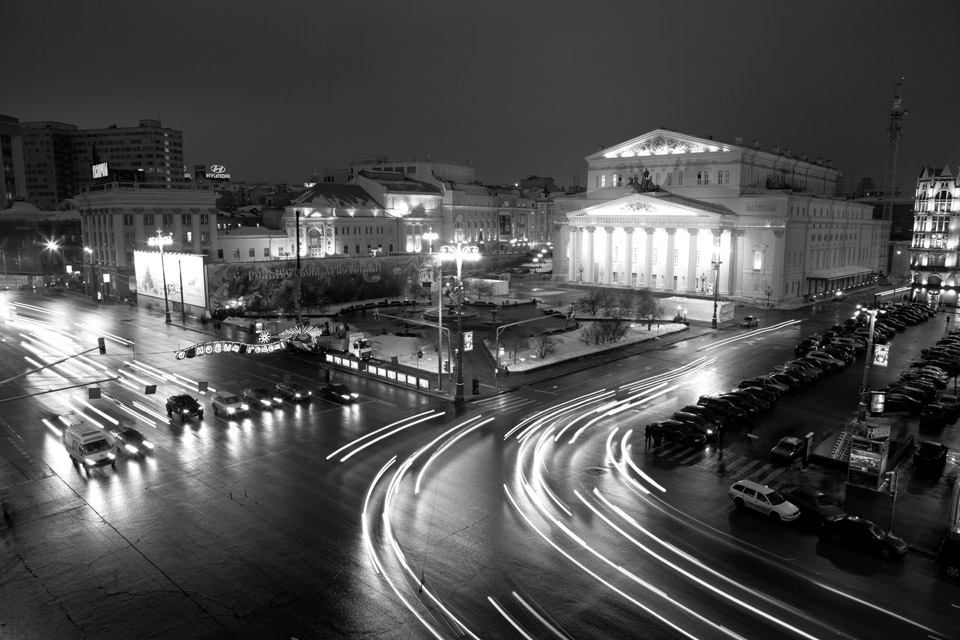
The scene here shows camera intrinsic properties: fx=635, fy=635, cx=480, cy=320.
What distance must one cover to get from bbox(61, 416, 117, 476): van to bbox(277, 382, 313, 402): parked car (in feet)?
33.3

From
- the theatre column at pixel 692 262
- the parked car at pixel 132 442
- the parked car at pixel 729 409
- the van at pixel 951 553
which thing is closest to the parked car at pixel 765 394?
the parked car at pixel 729 409

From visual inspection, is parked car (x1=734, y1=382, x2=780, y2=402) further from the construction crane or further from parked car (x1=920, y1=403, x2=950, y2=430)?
the construction crane

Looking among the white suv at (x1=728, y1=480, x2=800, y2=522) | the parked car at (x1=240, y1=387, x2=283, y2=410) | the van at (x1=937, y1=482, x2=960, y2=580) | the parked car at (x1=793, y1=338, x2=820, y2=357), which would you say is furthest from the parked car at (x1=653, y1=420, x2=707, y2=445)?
the parked car at (x1=793, y1=338, x2=820, y2=357)

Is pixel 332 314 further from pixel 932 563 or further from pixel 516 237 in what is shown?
pixel 516 237

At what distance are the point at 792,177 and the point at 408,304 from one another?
66562mm

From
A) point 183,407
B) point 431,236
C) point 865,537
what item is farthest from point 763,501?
point 431,236

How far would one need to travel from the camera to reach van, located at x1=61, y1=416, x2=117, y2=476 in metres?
25.1

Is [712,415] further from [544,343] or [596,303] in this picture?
[596,303]

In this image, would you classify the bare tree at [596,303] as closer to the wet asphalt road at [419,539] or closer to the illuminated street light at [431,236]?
the illuminated street light at [431,236]

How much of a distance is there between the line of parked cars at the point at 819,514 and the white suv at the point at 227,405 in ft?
77.1

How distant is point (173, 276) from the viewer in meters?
70.4

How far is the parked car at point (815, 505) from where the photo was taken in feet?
67.5

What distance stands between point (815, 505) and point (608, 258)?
72412 millimetres

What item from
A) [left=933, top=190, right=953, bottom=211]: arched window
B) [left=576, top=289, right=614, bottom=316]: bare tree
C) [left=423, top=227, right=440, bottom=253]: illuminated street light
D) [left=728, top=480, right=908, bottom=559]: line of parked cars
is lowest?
[left=728, top=480, right=908, bottom=559]: line of parked cars
